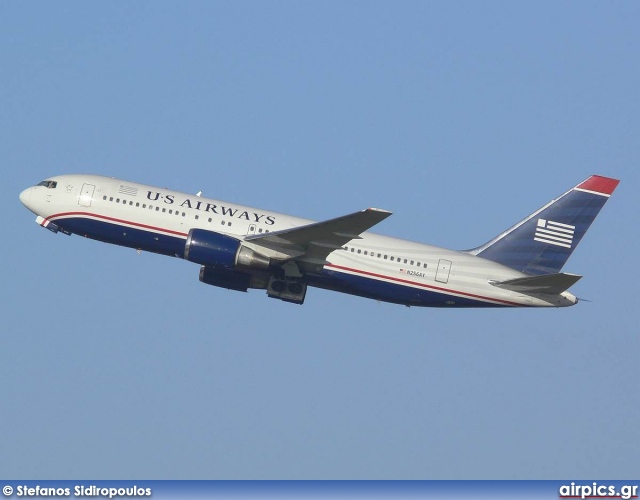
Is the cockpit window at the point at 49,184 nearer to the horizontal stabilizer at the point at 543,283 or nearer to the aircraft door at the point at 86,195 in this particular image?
the aircraft door at the point at 86,195

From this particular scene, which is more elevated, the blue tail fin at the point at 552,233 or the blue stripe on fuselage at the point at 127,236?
the blue tail fin at the point at 552,233

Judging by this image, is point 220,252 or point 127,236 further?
point 127,236

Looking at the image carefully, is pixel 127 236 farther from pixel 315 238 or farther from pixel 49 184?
pixel 315 238

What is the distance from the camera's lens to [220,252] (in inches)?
2269

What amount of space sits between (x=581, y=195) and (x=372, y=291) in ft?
39.8

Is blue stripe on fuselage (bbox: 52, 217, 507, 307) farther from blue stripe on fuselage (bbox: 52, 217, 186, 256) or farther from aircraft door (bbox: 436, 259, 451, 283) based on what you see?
aircraft door (bbox: 436, 259, 451, 283)

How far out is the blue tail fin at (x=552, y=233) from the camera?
62.1 m

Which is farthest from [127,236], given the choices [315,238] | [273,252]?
[315,238]

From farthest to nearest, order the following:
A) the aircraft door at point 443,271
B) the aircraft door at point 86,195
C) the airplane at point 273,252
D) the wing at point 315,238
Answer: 1. the aircraft door at point 86,195
2. the aircraft door at point 443,271
3. the airplane at point 273,252
4. the wing at point 315,238

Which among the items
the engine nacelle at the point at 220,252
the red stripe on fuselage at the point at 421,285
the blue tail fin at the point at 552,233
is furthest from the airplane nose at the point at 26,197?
the blue tail fin at the point at 552,233

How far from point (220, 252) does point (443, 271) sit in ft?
35.1

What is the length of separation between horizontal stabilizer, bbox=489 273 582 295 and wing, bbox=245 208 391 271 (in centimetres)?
768

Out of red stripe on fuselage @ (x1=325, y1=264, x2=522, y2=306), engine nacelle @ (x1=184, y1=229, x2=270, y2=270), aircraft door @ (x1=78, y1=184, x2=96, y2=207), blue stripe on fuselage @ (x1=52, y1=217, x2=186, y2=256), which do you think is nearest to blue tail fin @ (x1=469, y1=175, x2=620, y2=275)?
red stripe on fuselage @ (x1=325, y1=264, x2=522, y2=306)

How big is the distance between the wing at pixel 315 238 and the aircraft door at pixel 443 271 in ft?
14.9
